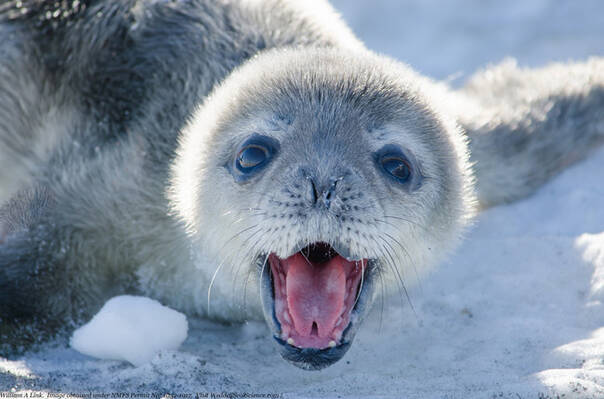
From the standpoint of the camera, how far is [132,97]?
3.84m

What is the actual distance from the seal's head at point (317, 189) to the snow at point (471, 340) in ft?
0.88

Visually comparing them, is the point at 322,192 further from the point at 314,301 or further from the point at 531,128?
the point at 531,128

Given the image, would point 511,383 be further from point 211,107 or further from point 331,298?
point 211,107

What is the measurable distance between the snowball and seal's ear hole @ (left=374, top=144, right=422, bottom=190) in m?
1.04

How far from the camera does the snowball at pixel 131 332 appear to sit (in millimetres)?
2936

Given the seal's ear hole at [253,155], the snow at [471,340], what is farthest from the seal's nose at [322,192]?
the snow at [471,340]

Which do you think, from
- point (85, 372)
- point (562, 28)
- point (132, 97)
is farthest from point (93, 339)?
point (562, 28)

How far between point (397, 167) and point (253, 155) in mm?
550

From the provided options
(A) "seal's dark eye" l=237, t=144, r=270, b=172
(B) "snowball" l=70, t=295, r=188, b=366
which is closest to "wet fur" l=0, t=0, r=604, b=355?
(A) "seal's dark eye" l=237, t=144, r=270, b=172

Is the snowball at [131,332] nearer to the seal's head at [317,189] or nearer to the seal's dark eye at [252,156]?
the seal's head at [317,189]

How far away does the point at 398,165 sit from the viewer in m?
2.90

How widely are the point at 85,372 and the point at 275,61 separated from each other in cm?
150

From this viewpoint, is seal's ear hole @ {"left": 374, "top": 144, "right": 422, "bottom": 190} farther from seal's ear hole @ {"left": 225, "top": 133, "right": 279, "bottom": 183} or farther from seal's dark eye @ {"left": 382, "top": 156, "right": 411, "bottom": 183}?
seal's ear hole @ {"left": 225, "top": 133, "right": 279, "bottom": 183}

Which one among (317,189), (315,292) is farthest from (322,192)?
(315,292)
